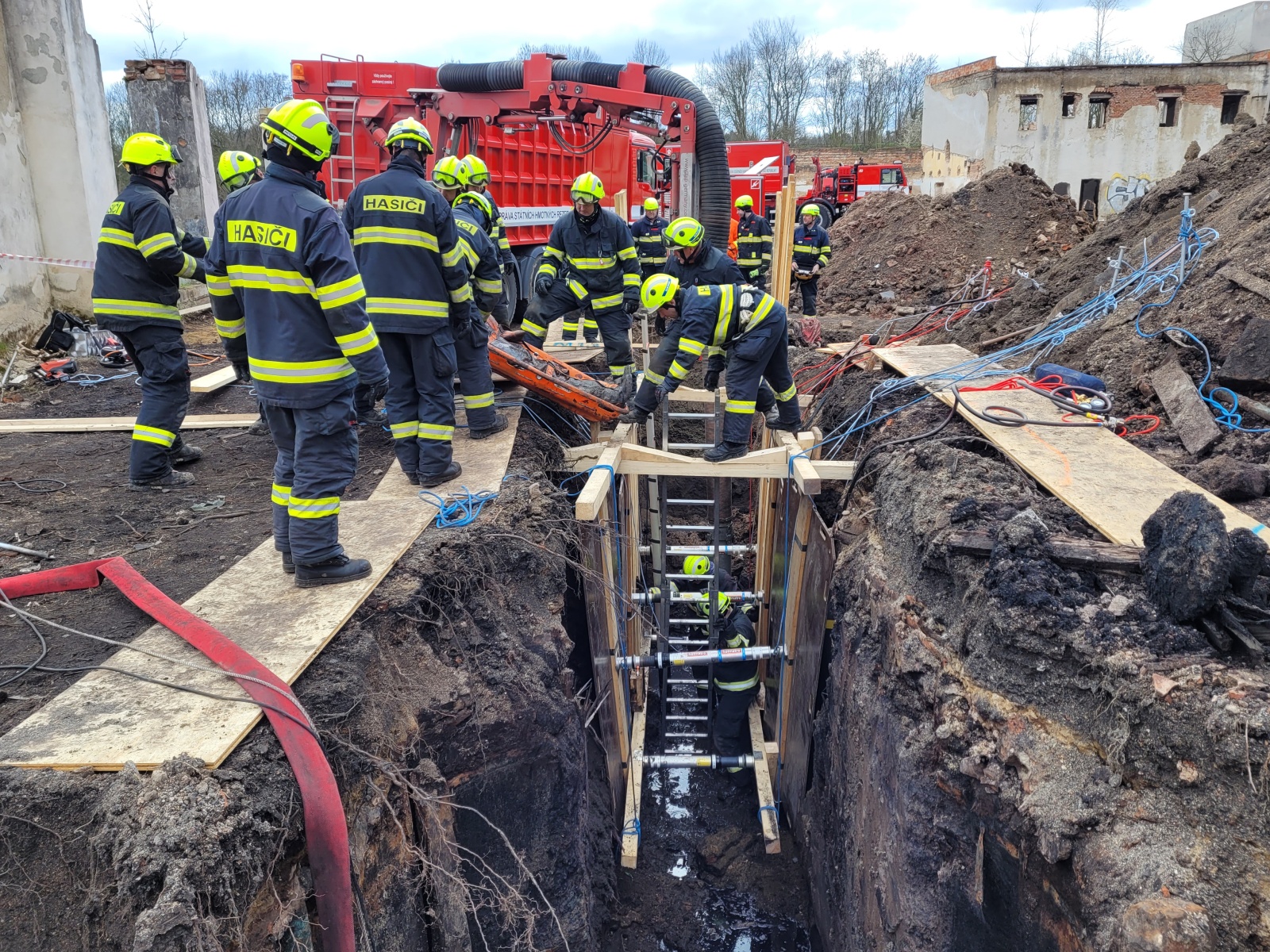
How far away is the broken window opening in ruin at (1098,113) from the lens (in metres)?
26.2

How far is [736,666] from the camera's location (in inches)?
247

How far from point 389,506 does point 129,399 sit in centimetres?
447

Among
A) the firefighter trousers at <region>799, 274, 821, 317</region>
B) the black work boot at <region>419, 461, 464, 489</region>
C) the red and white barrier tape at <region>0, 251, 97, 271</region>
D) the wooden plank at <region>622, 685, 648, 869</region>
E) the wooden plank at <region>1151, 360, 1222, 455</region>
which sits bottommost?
the wooden plank at <region>622, 685, 648, 869</region>

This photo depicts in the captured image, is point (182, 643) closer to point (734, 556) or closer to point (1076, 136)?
point (734, 556)

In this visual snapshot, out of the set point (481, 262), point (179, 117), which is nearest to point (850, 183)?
point (179, 117)

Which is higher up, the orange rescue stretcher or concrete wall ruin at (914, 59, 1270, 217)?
concrete wall ruin at (914, 59, 1270, 217)

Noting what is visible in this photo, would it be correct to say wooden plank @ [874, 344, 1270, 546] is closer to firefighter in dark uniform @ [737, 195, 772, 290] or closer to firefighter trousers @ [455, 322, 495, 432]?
firefighter trousers @ [455, 322, 495, 432]

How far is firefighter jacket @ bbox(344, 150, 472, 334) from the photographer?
14.4ft

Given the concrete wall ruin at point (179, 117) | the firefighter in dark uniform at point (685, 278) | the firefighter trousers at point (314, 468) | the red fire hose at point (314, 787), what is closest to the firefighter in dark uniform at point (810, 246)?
the firefighter in dark uniform at point (685, 278)

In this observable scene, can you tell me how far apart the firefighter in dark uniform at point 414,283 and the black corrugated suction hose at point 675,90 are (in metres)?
4.03

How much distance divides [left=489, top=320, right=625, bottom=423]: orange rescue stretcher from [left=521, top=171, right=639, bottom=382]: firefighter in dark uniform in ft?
1.62

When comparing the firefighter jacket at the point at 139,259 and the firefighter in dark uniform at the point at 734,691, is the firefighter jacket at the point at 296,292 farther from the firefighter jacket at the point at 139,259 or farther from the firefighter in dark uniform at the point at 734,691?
the firefighter in dark uniform at the point at 734,691

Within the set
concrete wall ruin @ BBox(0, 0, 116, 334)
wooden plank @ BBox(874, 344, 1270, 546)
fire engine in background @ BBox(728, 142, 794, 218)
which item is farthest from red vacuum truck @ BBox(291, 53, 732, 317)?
fire engine in background @ BBox(728, 142, 794, 218)

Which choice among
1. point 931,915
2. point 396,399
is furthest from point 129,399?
point 931,915
